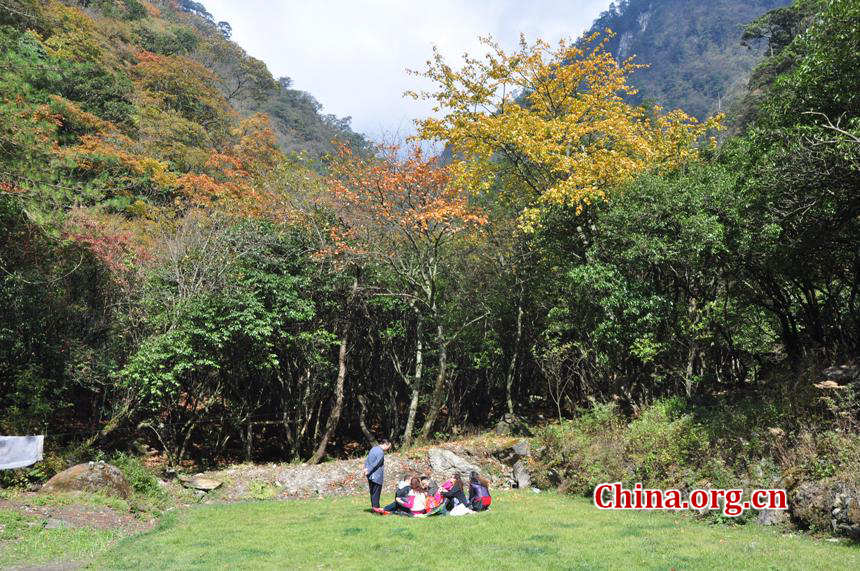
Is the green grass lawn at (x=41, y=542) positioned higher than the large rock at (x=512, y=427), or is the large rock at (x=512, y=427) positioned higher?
the large rock at (x=512, y=427)

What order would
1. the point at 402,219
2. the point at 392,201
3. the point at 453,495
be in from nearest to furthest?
1. the point at 453,495
2. the point at 402,219
3. the point at 392,201

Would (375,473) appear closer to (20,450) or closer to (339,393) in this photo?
(20,450)

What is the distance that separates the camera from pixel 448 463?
16.2 meters

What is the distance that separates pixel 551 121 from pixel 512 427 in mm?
11042

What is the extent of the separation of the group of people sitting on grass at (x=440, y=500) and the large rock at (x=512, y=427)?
872 cm

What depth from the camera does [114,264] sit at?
17500 mm

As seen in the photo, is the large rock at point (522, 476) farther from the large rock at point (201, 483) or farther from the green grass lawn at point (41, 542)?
the green grass lawn at point (41, 542)

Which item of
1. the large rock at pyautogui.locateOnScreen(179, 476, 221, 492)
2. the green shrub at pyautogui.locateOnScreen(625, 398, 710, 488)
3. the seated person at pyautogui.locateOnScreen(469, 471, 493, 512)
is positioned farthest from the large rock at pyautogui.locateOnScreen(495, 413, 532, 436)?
the large rock at pyautogui.locateOnScreen(179, 476, 221, 492)

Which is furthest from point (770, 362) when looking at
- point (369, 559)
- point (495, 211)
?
point (369, 559)

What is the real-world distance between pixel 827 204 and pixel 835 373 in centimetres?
347

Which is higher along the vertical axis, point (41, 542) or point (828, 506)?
point (828, 506)

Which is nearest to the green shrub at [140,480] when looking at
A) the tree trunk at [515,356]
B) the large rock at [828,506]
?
the tree trunk at [515,356]
